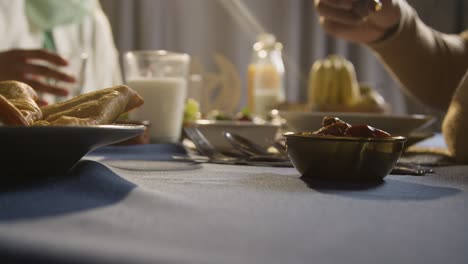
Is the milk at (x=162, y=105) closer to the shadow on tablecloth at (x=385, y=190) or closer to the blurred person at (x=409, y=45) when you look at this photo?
the blurred person at (x=409, y=45)

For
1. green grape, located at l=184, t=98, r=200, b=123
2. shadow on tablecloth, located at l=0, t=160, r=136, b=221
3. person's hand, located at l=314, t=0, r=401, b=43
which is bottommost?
green grape, located at l=184, t=98, r=200, b=123

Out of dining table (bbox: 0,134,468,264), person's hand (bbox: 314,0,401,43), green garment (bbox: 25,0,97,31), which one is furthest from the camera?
green garment (bbox: 25,0,97,31)

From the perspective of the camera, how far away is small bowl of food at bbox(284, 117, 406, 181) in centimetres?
50

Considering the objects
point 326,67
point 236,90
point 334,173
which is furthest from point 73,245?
point 326,67

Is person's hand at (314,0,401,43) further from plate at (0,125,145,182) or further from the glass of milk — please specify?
plate at (0,125,145,182)

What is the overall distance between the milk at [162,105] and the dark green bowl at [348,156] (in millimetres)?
613

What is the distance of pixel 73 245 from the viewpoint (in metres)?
0.25

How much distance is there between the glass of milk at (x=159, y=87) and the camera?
1.13m

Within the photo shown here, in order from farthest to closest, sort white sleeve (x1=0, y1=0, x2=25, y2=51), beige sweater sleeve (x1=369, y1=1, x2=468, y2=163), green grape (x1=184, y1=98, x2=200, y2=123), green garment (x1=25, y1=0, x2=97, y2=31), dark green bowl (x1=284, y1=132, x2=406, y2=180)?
green garment (x1=25, y1=0, x2=97, y2=31), white sleeve (x1=0, y1=0, x2=25, y2=51), green grape (x1=184, y1=98, x2=200, y2=123), beige sweater sleeve (x1=369, y1=1, x2=468, y2=163), dark green bowl (x1=284, y1=132, x2=406, y2=180)

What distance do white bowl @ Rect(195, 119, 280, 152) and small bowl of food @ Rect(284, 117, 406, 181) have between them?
35cm

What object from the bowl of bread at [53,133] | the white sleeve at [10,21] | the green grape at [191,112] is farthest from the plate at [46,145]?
the white sleeve at [10,21]

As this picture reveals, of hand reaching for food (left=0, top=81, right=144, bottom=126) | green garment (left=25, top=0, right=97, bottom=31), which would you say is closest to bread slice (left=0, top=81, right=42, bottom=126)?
hand reaching for food (left=0, top=81, right=144, bottom=126)

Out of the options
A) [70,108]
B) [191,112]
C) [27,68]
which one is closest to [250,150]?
[70,108]

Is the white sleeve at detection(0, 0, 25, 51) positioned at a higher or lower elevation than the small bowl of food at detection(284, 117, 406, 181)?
higher
